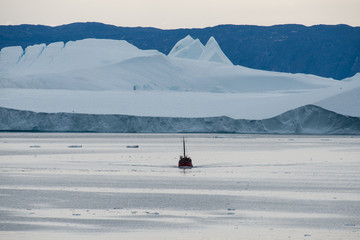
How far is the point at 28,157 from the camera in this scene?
30.2m

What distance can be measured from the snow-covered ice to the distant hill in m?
105

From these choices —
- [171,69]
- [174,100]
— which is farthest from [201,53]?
[174,100]

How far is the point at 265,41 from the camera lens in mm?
139250

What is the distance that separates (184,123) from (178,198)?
29865mm

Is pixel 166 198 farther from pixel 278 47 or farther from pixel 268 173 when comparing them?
pixel 278 47

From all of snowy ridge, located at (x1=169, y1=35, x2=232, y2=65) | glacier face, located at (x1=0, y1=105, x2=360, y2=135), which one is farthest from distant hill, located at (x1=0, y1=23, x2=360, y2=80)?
glacier face, located at (x1=0, y1=105, x2=360, y2=135)

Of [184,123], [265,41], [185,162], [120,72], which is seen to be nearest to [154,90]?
[120,72]

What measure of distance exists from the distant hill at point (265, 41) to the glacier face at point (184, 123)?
3316 inches

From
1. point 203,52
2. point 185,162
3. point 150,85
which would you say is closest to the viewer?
point 185,162

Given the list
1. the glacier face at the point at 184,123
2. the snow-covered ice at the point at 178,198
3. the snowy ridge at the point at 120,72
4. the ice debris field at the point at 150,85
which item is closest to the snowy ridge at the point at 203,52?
the ice debris field at the point at 150,85

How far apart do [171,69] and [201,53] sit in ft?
49.4

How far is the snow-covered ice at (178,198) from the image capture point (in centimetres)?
1252

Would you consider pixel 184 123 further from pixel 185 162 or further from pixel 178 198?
pixel 178 198

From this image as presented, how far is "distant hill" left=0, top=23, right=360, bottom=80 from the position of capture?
435 ft
